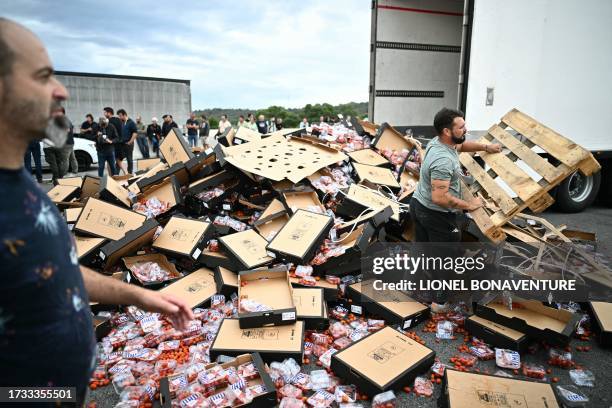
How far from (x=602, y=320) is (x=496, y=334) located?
92cm

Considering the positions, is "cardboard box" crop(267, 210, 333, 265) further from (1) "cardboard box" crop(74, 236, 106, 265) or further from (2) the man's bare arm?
(1) "cardboard box" crop(74, 236, 106, 265)

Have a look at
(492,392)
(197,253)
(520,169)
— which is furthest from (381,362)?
(520,169)

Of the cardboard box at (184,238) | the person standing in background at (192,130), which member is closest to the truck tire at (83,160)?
the person standing in background at (192,130)

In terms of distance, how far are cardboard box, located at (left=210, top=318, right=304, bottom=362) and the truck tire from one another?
10685 millimetres

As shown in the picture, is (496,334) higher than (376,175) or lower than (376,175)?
lower

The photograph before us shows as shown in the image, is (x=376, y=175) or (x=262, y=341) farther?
(x=376, y=175)

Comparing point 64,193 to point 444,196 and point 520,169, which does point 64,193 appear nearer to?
point 444,196

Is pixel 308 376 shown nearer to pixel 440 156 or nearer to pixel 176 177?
pixel 440 156

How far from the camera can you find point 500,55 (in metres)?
5.22

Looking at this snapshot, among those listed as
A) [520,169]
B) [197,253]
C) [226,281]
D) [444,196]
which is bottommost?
[226,281]

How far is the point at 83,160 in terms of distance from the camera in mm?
11648

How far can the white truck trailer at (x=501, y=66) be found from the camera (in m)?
5.21

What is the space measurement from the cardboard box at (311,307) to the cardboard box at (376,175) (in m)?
2.03

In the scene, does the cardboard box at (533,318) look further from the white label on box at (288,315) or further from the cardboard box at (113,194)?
the cardboard box at (113,194)
